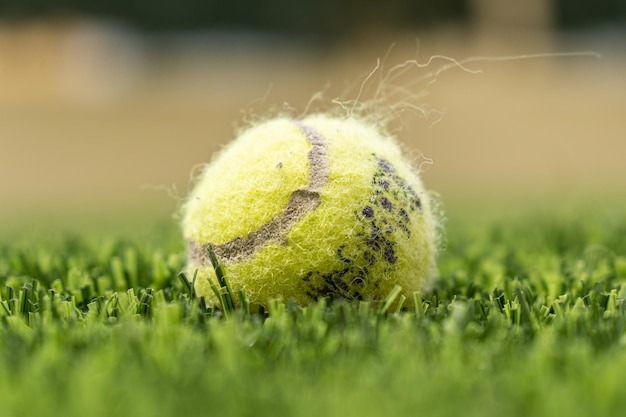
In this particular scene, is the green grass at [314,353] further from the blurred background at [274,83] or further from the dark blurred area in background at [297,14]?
the dark blurred area in background at [297,14]

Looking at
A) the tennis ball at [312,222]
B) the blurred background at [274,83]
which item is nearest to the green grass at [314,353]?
the tennis ball at [312,222]

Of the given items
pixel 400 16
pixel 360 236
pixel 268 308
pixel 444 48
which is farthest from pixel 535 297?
pixel 400 16

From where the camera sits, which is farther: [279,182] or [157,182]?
[157,182]

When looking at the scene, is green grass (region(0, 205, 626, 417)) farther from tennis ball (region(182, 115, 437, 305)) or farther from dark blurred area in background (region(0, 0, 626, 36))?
dark blurred area in background (region(0, 0, 626, 36))

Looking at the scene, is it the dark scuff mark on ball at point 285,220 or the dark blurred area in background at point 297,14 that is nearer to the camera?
the dark scuff mark on ball at point 285,220

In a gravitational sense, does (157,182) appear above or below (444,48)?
below

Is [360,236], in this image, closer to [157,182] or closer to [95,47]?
[157,182]
